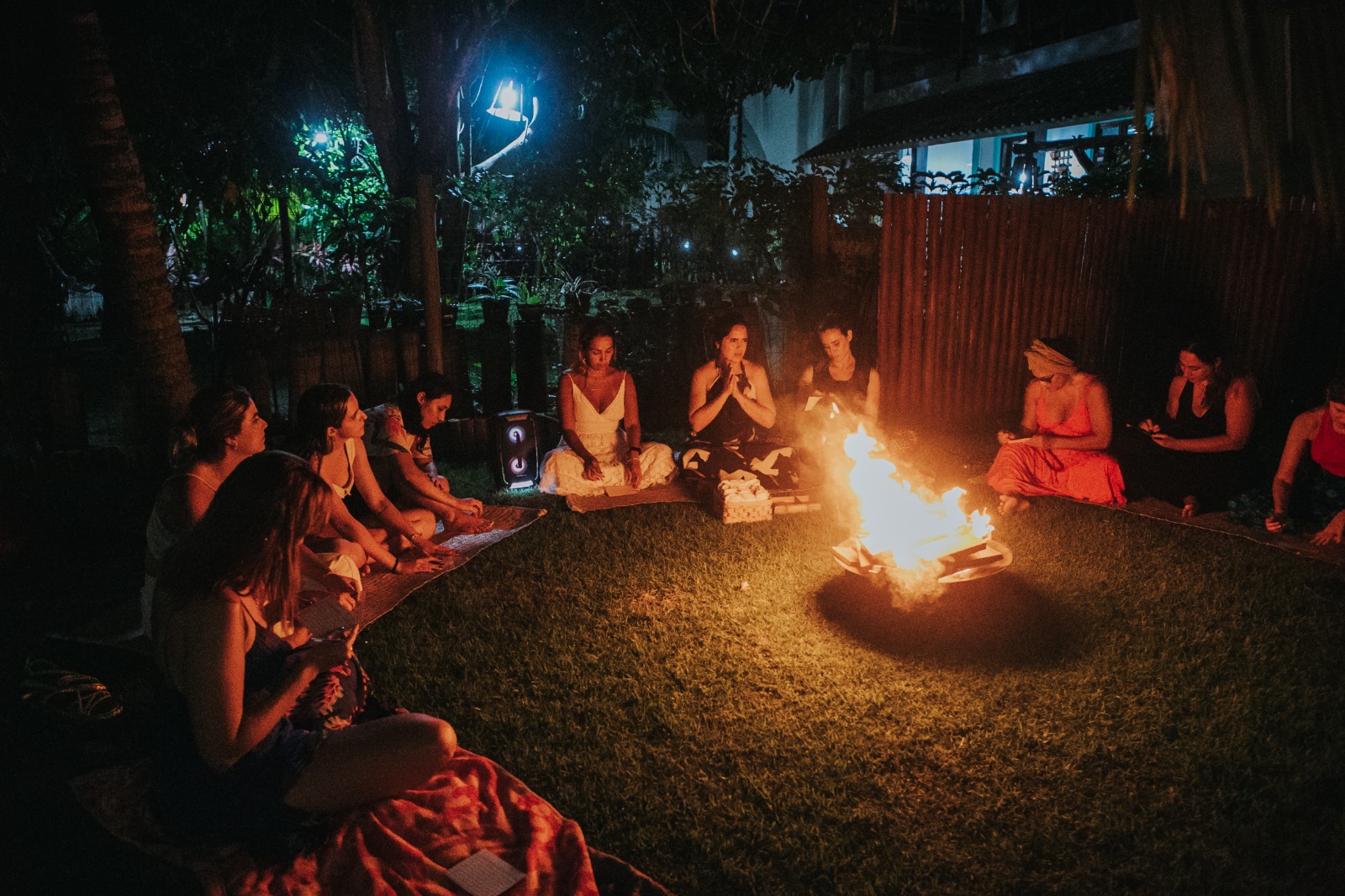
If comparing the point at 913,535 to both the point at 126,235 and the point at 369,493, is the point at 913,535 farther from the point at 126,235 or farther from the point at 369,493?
the point at 126,235

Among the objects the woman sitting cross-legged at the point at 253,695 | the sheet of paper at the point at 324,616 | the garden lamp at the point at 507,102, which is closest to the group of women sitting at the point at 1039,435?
the sheet of paper at the point at 324,616

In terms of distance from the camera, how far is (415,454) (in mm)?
6684

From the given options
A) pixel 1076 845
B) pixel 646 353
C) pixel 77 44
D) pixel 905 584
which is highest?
pixel 77 44

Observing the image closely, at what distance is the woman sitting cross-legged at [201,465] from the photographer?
4.21 m

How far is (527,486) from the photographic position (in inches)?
305

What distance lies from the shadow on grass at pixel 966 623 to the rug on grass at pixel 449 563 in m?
2.36

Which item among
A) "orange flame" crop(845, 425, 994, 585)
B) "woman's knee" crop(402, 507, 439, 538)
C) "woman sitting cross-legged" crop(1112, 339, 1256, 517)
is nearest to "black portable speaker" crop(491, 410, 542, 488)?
"woman's knee" crop(402, 507, 439, 538)

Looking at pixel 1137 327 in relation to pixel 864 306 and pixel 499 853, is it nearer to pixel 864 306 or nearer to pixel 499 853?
pixel 864 306

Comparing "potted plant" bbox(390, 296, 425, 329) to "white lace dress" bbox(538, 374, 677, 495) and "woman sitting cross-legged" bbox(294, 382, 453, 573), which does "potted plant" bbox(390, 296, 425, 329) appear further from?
"woman sitting cross-legged" bbox(294, 382, 453, 573)

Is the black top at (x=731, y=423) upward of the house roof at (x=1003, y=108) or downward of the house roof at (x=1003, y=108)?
downward

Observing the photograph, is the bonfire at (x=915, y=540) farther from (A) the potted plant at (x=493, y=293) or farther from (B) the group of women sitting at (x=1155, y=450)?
(A) the potted plant at (x=493, y=293)

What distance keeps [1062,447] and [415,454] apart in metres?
4.89

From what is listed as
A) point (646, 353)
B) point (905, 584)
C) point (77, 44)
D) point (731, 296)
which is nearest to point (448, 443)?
point (646, 353)

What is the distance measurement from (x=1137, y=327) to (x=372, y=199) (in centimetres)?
1037
